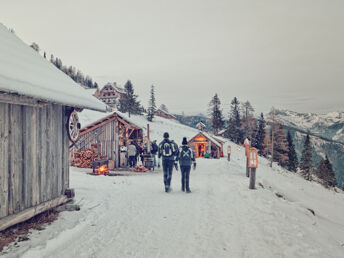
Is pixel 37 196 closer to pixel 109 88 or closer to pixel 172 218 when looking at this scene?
pixel 172 218

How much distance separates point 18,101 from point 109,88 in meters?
66.2

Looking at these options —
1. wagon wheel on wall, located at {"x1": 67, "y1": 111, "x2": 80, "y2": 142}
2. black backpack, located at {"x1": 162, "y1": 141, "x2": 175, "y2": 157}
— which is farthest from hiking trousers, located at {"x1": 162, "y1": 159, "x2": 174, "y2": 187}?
wagon wheel on wall, located at {"x1": 67, "y1": 111, "x2": 80, "y2": 142}

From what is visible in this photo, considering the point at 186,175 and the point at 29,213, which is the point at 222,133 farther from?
the point at 29,213

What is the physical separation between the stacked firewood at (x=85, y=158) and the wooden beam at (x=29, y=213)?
11.2 meters

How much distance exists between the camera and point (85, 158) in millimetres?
17109

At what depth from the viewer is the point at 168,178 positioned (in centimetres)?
868

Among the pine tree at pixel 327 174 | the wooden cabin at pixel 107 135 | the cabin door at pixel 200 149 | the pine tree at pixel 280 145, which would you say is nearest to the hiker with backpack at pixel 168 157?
the wooden cabin at pixel 107 135

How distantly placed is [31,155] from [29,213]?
1.29 m

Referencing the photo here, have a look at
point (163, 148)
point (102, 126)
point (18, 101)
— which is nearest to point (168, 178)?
point (163, 148)

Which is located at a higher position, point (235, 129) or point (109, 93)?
point (109, 93)

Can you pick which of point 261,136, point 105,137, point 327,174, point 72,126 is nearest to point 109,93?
point 261,136

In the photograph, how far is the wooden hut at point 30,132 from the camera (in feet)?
14.0

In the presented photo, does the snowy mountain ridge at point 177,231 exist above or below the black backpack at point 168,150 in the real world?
below

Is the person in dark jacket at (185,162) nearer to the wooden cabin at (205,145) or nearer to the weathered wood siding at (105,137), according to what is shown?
the weathered wood siding at (105,137)
